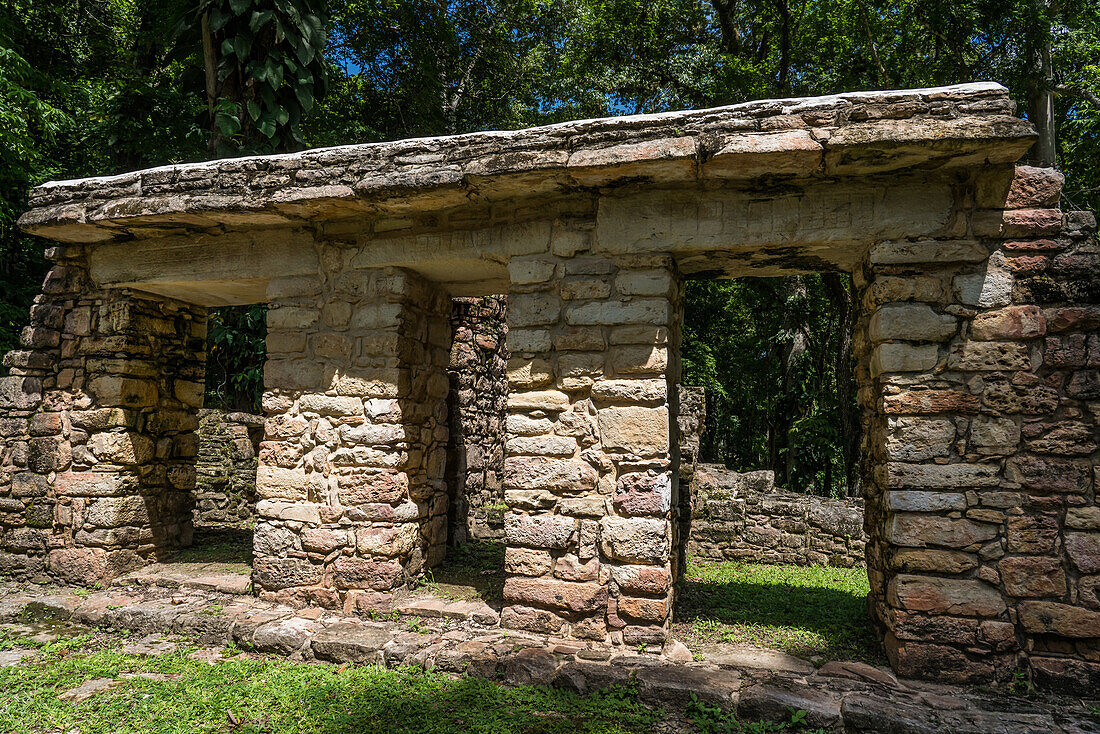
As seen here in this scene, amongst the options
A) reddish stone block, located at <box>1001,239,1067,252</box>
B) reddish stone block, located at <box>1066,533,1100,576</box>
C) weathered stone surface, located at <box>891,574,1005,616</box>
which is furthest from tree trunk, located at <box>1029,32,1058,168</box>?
weathered stone surface, located at <box>891,574,1005,616</box>

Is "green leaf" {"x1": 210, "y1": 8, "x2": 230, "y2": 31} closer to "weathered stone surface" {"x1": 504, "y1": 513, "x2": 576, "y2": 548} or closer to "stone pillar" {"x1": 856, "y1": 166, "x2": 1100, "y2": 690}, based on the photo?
"weathered stone surface" {"x1": 504, "y1": 513, "x2": 576, "y2": 548}

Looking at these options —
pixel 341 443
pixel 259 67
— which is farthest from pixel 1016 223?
pixel 259 67

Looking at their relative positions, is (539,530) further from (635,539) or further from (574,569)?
(635,539)

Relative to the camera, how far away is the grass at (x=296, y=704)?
325 cm

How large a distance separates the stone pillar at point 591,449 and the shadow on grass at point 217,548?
10.7 ft

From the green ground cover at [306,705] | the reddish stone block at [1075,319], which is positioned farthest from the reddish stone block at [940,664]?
the reddish stone block at [1075,319]

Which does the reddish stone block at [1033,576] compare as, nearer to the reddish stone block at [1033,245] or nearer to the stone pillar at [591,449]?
the reddish stone block at [1033,245]

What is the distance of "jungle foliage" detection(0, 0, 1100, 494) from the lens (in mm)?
7945

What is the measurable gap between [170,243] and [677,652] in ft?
16.2

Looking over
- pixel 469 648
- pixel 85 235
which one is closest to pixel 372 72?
pixel 85 235

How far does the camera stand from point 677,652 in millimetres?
3799

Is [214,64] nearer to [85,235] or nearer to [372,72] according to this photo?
[85,235]

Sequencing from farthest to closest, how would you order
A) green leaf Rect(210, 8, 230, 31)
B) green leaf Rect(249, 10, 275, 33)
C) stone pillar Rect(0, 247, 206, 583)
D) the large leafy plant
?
the large leafy plant → green leaf Rect(210, 8, 230, 31) → green leaf Rect(249, 10, 275, 33) → stone pillar Rect(0, 247, 206, 583)

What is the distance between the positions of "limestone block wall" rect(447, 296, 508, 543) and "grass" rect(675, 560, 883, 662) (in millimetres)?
2304
